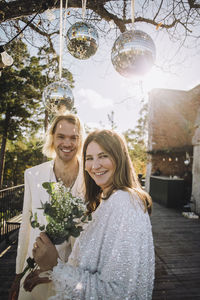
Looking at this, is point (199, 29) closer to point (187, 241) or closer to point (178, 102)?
point (187, 241)

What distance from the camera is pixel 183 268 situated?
3328 mm

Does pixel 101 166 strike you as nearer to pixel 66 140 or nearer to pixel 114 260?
pixel 114 260

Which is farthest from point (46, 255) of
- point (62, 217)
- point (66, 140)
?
point (66, 140)

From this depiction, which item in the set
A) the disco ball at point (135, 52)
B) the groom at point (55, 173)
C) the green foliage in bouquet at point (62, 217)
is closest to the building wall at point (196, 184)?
the groom at point (55, 173)

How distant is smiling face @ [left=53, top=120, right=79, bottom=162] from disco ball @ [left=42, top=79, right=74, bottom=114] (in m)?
0.17

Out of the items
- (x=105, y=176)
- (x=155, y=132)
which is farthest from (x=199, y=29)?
(x=155, y=132)

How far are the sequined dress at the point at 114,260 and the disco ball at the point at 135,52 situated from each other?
969 mm

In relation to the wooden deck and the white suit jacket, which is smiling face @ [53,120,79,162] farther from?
the wooden deck

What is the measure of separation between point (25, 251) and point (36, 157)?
61.3ft

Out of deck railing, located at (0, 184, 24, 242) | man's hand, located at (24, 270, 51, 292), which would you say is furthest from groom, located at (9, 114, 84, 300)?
deck railing, located at (0, 184, 24, 242)

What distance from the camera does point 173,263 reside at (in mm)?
3496

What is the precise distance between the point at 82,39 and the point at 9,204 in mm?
5355

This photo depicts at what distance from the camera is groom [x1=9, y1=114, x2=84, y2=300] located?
169cm

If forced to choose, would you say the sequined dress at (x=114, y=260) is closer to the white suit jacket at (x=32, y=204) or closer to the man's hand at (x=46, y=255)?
the man's hand at (x=46, y=255)
